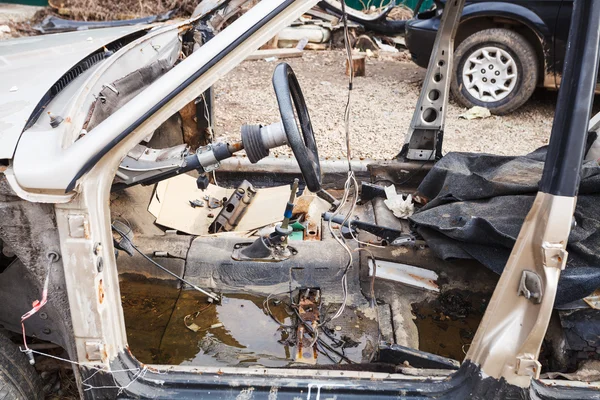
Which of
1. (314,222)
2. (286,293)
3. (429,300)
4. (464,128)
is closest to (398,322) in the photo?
(429,300)

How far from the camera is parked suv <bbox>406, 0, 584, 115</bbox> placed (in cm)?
597

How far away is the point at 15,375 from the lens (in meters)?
1.97

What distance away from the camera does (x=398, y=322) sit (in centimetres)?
254

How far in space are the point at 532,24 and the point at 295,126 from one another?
519 centimetres

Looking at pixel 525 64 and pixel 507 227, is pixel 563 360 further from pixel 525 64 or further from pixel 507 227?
pixel 525 64

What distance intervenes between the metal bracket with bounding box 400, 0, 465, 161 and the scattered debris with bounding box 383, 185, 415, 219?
46cm

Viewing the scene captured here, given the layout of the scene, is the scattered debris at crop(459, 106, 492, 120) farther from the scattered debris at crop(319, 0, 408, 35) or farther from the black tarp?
the scattered debris at crop(319, 0, 408, 35)

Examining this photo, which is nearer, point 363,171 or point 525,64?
point 363,171

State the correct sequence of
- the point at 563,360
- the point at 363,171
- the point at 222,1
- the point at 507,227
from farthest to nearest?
the point at 363,171, the point at 222,1, the point at 507,227, the point at 563,360

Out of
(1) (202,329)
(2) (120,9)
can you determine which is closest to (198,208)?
(1) (202,329)

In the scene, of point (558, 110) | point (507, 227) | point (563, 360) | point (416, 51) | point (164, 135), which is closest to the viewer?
point (558, 110)

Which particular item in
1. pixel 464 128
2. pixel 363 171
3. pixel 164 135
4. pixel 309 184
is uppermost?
pixel 309 184

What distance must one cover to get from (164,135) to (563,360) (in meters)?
2.59

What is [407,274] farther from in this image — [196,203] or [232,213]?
[196,203]
